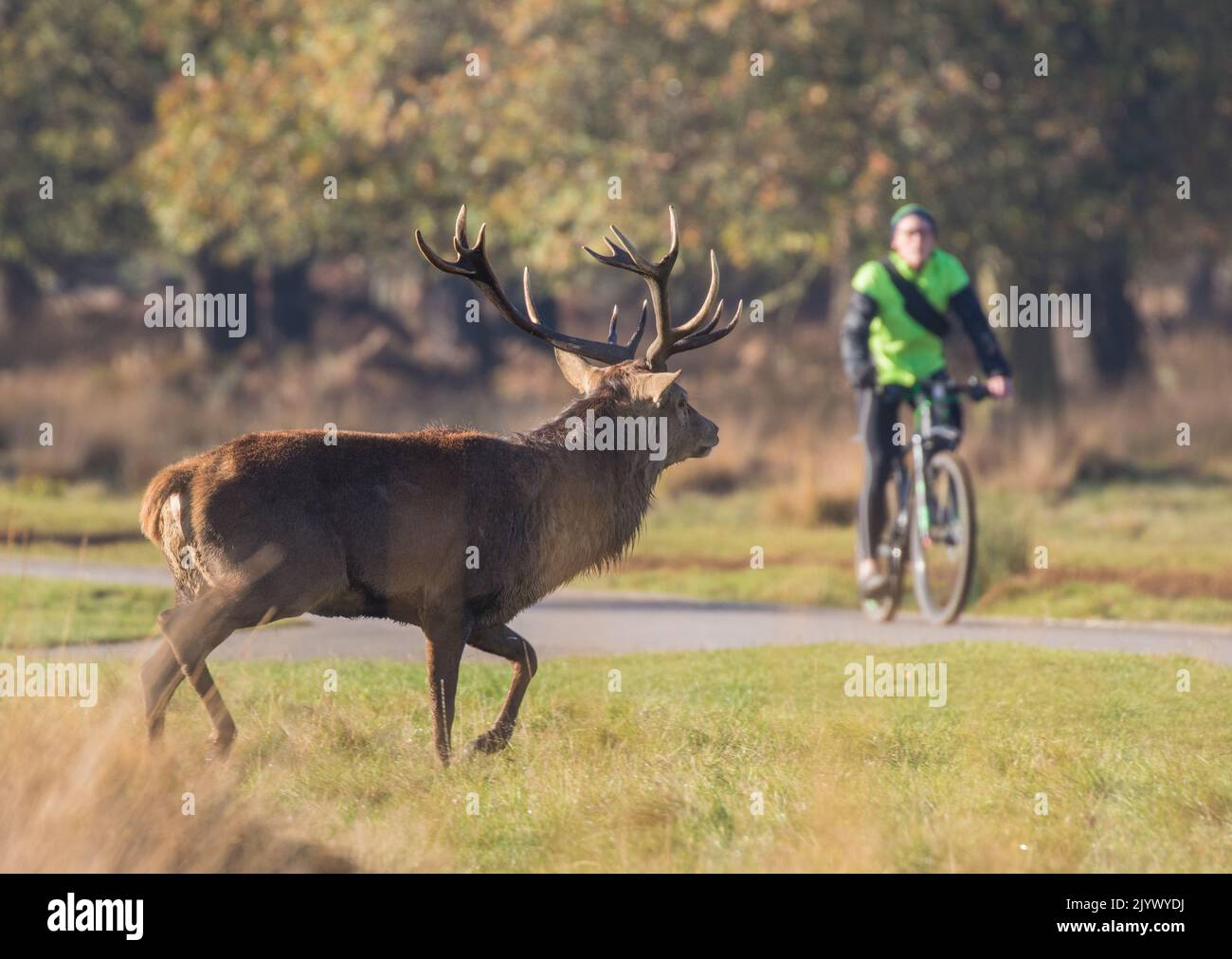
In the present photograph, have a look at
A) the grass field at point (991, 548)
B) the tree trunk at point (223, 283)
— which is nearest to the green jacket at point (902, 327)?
the grass field at point (991, 548)

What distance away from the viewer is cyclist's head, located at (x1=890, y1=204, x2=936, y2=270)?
1239 centimetres

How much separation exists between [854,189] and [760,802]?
15.7 m

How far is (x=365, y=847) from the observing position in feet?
21.9

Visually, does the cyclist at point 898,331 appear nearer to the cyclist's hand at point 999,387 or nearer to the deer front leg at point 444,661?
the cyclist's hand at point 999,387

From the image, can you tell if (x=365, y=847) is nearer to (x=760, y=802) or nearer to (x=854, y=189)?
(x=760, y=802)

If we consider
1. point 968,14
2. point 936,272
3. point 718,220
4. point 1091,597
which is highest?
point 968,14

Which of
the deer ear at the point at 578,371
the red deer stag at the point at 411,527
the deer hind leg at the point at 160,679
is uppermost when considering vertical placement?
the deer ear at the point at 578,371

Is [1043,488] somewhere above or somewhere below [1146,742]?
above

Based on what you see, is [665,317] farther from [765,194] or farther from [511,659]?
[765,194]

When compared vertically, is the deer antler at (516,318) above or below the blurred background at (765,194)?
below

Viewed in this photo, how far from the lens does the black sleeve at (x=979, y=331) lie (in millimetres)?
12328

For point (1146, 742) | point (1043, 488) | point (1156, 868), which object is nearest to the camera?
point (1156, 868)

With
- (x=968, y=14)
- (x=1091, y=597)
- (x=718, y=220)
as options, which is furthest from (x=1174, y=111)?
(x=1091, y=597)

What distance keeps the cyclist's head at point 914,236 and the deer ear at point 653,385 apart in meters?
3.79
